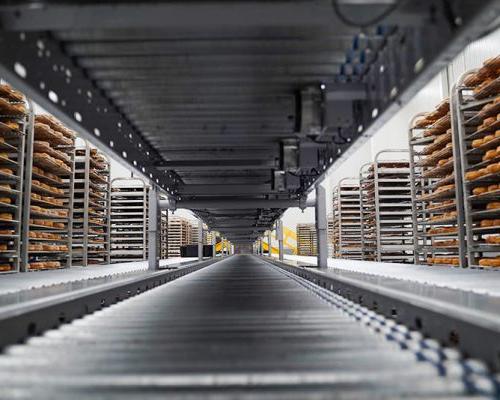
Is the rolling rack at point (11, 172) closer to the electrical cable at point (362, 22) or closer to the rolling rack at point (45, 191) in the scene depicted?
the rolling rack at point (45, 191)

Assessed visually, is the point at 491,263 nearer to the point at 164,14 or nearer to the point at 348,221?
the point at 164,14

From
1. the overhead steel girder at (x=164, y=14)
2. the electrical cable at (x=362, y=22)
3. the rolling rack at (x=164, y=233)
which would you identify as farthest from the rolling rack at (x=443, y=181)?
the rolling rack at (x=164, y=233)

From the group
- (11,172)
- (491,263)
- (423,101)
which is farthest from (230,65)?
(423,101)

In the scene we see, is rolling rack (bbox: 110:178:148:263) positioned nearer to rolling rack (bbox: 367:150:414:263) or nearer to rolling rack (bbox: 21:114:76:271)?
rolling rack (bbox: 21:114:76:271)

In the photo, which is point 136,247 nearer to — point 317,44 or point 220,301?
point 220,301

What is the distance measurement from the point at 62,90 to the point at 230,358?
91.3 inches

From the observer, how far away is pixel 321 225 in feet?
22.6

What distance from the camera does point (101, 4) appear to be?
2230mm

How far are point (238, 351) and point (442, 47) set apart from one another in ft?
6.20

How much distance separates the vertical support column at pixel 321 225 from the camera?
6910 mm

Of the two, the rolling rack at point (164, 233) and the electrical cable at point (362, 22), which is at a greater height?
the electrical cable at point (362, 22)

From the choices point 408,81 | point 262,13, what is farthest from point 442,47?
point 262,13

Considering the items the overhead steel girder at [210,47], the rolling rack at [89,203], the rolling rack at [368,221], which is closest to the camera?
the overhead steel girder at [210,47]

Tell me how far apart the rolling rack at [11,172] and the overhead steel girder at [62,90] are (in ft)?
10.2
